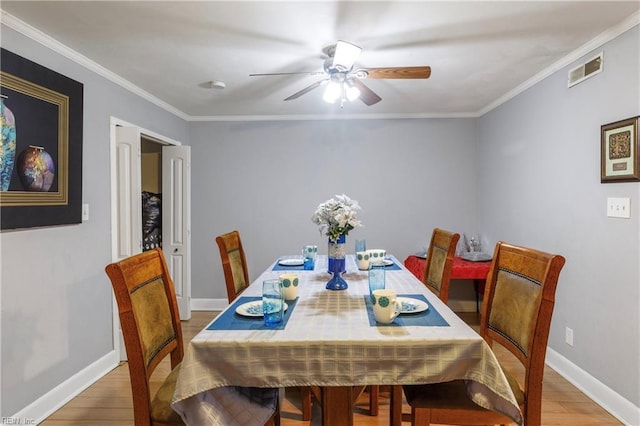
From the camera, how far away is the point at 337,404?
1.36 meters

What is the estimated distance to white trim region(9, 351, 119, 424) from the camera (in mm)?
2156

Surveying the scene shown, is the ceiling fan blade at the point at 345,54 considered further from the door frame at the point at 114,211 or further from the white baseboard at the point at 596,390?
the white baseboard at the point at 596,390

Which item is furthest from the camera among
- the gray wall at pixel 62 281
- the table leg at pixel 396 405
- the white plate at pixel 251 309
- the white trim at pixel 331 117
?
the white trim at pixel 331 117

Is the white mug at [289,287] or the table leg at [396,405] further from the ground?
the white mug at [289,287]

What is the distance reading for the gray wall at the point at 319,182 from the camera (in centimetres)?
440

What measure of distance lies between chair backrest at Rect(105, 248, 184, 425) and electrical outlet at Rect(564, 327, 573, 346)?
2666 mm

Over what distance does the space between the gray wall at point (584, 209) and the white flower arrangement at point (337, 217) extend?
63.9 inches

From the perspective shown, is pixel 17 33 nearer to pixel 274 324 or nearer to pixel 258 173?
pixel 274 324

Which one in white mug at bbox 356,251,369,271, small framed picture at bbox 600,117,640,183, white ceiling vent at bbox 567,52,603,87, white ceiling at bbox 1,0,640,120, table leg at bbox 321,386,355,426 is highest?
white ceiling at bbox 1,0,640,120

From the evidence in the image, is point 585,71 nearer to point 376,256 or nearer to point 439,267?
point 439,267

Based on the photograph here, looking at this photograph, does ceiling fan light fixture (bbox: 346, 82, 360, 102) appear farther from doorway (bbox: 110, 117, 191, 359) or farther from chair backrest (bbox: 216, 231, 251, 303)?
doorway (bbox: 110, 117, 191, 359)

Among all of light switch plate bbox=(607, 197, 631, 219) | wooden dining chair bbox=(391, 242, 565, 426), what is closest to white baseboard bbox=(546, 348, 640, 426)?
light switch plate bbox=(607, 197, 631, 219)

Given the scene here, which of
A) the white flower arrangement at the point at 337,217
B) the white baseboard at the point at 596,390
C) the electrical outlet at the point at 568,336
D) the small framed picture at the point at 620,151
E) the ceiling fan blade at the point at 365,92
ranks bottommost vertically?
the white baseboard at the point at 596,390

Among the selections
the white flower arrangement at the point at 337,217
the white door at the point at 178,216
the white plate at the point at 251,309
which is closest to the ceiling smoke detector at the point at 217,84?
the white door at the point at 178,216
